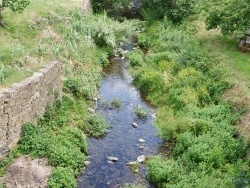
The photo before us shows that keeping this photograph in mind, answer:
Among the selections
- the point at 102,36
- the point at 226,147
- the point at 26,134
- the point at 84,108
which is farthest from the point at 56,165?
the point at 102,36

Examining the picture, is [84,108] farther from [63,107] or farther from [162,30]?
[162,30]

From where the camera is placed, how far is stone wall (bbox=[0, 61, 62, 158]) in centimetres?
1386

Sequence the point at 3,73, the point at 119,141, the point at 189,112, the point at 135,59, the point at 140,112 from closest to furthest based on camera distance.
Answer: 1. the point at 3,73
2. the point at 119,141
3. the point at 189,112
4. the point at 140,112
5. the point at 135,59

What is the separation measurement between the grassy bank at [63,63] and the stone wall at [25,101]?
0.37m

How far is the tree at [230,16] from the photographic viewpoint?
23.0m

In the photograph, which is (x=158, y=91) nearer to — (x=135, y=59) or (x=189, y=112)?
(x=189, y=112)

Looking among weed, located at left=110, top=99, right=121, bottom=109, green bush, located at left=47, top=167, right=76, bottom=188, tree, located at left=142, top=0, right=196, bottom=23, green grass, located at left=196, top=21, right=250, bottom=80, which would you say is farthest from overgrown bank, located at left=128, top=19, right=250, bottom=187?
green bush, located at left=47, top=167, right=76, bottom=188

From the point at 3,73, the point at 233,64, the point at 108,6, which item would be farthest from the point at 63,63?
the point at 108,6

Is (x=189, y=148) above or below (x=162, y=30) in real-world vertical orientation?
below

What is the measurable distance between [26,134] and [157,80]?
9.45m

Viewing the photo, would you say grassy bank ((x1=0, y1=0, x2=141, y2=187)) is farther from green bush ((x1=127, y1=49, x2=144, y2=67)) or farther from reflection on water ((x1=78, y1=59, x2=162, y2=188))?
green bush ((x1=127, y1=49, x2=144, y2=67))

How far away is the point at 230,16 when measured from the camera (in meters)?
23.3

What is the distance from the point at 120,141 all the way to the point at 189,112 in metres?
3.71

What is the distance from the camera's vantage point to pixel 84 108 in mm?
19078
